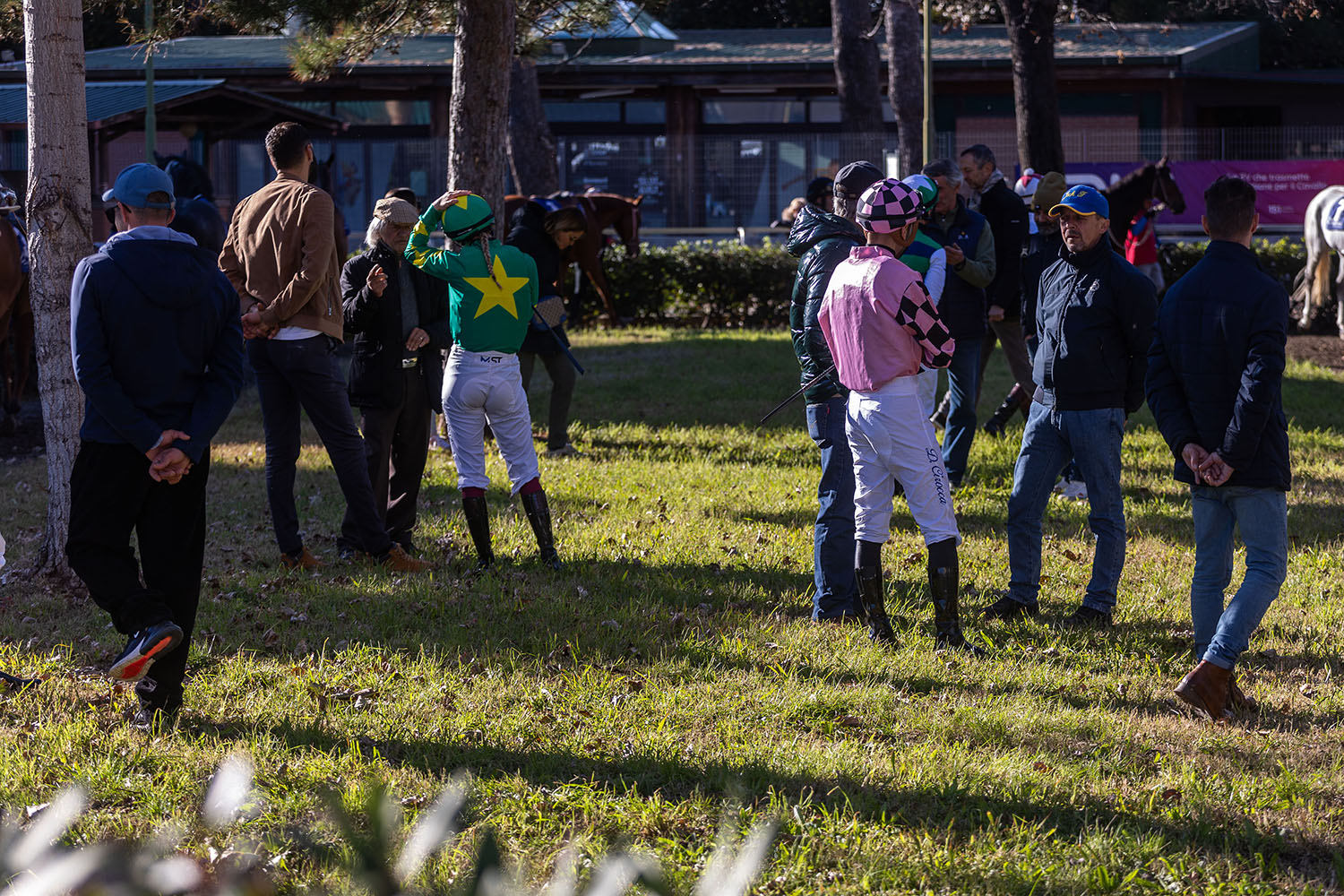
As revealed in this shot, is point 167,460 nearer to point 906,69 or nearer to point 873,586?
point 873,586

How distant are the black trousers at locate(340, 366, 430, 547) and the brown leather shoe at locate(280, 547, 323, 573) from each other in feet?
0.86

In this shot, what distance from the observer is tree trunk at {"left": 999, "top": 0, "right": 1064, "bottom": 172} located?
17812 mm

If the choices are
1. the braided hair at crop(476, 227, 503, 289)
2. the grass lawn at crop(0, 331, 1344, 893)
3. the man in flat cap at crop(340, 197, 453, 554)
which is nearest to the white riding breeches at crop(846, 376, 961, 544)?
the grass lawn at crop(0, 331, 1344, 893)

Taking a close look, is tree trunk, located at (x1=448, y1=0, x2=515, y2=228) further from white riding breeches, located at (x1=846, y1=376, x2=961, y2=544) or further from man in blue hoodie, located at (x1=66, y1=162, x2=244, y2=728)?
man in blue hoodie, located at (x1=66, y1=162, x2=244, y2=728)

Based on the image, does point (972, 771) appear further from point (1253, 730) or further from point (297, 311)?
point (297, 311)

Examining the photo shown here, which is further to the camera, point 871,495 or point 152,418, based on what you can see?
point 871,495

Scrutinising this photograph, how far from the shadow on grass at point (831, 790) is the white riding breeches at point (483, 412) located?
93.5 inches

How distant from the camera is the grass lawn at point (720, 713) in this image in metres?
4.03

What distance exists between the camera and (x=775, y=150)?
25.6 metres

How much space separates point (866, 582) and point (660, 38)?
86.5ft

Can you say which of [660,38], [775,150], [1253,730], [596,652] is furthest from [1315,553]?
[660,38]

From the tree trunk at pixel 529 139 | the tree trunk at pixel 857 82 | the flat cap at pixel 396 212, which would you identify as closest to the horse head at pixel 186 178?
the flat cap at pixel 396 212

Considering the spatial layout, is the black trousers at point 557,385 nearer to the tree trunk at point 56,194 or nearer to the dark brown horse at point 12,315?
the dark brown horse at point 12,315

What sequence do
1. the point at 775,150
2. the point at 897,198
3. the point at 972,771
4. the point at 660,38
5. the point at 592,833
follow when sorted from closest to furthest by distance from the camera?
the point at 592,833 < the point at 972,771 < the point at 897,198 < the point at 775,150 < the point at 660,38
